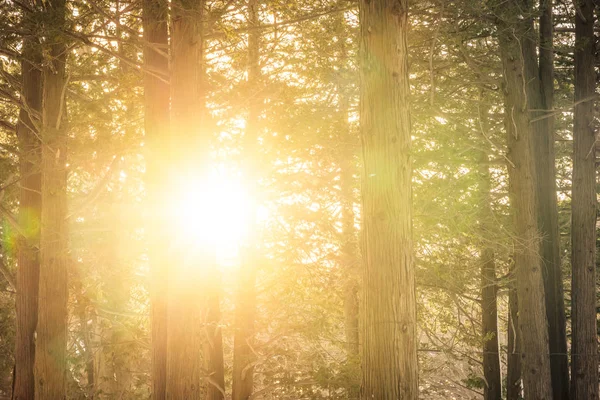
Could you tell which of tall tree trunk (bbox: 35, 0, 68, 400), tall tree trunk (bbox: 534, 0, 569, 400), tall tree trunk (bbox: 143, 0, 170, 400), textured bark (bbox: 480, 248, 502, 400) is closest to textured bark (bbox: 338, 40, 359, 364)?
tall tree trunk (bbox: 534, 0, 569, 400)

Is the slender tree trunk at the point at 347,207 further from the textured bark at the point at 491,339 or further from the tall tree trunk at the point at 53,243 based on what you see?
the tall tree trunk at the point at 53,243

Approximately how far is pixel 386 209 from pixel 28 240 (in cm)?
789

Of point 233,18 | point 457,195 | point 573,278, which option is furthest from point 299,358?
point 233,18

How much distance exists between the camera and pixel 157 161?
24.9 feet

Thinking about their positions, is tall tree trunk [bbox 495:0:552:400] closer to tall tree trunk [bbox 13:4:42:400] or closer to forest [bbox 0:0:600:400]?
forest [bbox 0:0:600:400]

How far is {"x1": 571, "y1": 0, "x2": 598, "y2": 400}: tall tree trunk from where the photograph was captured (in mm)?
10008

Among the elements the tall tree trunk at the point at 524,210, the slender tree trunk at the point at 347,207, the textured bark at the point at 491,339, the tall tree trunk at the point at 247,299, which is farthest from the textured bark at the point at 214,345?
the textured bark at the point at 491,339

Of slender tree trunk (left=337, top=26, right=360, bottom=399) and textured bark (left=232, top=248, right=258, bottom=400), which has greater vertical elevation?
slender tree trunk (left=337, top=26, right=360, bottom=399)

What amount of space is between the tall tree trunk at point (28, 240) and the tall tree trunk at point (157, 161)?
2.58 meters

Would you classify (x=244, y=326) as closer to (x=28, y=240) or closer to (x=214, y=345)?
(x=214, y=345)

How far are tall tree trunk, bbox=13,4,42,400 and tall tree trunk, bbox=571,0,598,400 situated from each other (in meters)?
10.2

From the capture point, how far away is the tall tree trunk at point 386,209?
13.8 ft

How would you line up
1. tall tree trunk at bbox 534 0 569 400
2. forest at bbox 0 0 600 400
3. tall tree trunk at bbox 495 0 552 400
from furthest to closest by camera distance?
tall tree trunk at bbox 534 0 569 400
tall tree trunk at bbox 495 0 552 400
forest at bbox 0 0 600 400

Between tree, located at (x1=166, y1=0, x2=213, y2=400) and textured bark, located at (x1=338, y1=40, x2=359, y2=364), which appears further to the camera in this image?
textured bark, located at (x1=338, y1=40, x2=359, y2=364)
